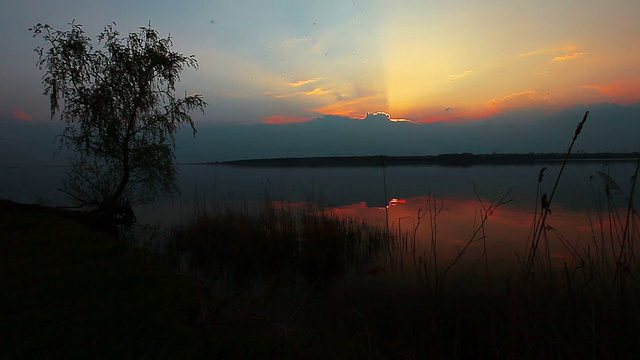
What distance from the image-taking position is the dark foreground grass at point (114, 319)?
345 cm

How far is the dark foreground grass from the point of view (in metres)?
3.45

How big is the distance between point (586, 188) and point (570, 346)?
2632 centimetres

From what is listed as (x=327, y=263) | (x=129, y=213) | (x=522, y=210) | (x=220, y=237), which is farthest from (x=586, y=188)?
(x=129, y=213)

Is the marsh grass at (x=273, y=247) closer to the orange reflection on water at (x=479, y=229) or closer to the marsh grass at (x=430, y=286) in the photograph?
the marsh grass at (x=430, y=286)

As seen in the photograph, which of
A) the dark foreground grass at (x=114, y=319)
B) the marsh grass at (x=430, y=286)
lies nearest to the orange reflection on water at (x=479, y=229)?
the marsh grass at (x=430, y=286)

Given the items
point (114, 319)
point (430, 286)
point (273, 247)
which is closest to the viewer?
point (114, 319)

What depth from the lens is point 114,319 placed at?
402cm

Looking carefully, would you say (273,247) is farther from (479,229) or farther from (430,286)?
(479,229)

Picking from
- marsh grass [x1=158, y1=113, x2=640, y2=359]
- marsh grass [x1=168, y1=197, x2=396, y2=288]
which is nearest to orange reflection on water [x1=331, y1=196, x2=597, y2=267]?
marsh grass [x1=158, y1=113, x2=640, y2=359]

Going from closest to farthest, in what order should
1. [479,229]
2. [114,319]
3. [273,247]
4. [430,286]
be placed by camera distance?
[114,319] → [430,286] → [479,229] → [273,247]

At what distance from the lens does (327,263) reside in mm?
9945

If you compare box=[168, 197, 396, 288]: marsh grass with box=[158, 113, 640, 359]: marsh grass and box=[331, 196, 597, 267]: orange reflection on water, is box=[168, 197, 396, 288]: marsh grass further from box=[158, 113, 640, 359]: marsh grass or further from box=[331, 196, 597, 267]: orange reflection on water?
box=[331, 196, 597, 267]: orange reflection on water

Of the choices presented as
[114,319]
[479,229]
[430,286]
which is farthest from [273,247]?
[114,319]

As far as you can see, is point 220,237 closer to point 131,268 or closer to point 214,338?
point 131,268
